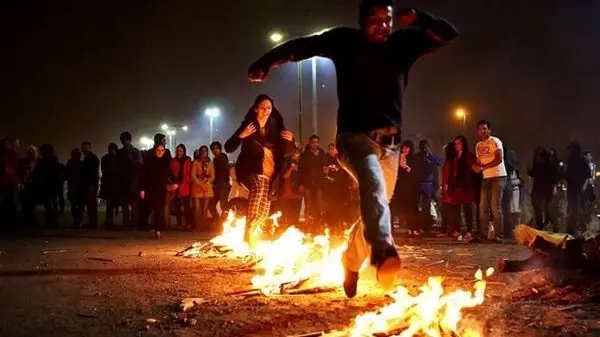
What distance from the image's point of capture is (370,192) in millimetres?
4617

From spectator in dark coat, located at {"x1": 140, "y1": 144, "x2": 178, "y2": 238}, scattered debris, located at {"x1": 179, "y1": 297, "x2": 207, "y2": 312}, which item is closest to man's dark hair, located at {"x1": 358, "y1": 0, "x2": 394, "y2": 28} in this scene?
scattered debris, located at {"x1": 179, "y1": 297, "x2": 207, "y2": 312}

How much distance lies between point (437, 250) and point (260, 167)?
317 centimetres

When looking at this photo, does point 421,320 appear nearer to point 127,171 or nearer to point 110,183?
point 127,171

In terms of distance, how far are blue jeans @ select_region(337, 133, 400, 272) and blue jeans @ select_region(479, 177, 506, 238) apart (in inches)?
260

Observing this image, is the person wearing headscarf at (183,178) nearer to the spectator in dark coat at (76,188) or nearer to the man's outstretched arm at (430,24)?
the spectator in dark coat at (76,188)

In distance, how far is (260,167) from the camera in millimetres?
8305

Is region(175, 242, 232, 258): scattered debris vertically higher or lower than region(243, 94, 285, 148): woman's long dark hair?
lower

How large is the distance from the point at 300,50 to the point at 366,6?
0.64m

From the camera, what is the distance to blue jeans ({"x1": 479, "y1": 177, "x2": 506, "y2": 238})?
36.8ft

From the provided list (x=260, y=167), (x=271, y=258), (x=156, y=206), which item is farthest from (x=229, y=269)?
(x=156, y=206)

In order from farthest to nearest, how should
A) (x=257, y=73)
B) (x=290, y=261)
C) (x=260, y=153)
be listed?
(x=260, y=153), (x=290, y=261), (x=257, y=73)

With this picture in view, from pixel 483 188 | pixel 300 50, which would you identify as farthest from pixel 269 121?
pixel 483 188

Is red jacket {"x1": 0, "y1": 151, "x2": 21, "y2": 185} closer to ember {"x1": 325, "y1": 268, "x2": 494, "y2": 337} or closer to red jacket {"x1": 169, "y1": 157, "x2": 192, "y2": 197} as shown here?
red jacket {"x1": 169, "y1": 157, "x2": 192, "y2": 197}

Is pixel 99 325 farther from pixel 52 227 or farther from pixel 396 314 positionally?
pixel 52 227
